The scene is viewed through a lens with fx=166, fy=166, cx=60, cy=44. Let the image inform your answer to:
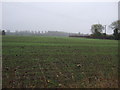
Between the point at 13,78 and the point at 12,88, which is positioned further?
the point at 13,78

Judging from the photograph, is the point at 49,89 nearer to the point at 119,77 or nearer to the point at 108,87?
the point at 108,87

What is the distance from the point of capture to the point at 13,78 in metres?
5.28

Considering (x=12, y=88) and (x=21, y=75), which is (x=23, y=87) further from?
(x=21, y=75)

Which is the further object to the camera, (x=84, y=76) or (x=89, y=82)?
(x=84, y=76)

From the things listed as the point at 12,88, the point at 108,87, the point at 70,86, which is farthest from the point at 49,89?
the point at 108,87

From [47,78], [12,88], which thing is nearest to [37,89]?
[12,88]

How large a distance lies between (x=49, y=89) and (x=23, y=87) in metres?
0.72

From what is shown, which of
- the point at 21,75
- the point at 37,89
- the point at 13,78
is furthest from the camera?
the point at 21,75

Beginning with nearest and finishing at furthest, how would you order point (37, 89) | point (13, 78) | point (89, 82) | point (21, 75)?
point (37, 89) < point (89, 82) < point (13, 78) < point (21, 75)

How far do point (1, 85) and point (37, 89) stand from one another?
1.05m

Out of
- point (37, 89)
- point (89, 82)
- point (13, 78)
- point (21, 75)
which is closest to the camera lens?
point (37, 89)

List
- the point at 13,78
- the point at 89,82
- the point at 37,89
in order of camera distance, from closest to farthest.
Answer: the point at 37,89 → the point at 89,82 → the point at 13,78

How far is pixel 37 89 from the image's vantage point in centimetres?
436

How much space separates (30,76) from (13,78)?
22.0 inches
